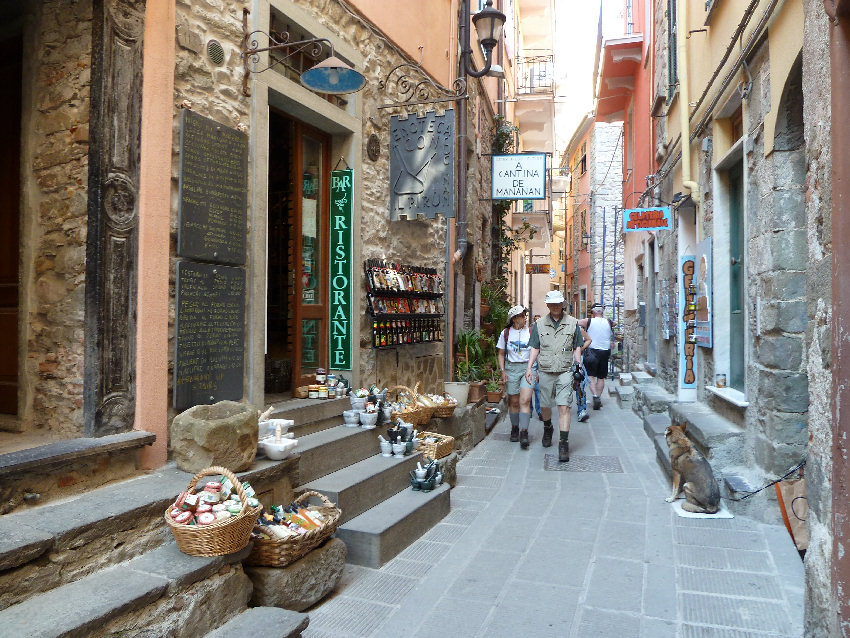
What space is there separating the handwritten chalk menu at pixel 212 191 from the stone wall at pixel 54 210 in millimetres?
570

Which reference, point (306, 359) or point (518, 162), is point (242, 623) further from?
point (518, 162)

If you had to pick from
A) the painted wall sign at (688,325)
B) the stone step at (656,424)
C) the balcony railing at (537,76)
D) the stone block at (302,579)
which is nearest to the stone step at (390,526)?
the stone block at (302,579)

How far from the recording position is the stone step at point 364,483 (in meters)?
4.17

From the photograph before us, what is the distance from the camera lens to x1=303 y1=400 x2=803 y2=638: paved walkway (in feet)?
10.7

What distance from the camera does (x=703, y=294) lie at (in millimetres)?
7078

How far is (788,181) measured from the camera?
461 cm

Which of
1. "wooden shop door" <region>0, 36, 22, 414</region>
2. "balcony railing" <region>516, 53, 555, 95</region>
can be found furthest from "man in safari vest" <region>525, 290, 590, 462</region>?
"balcony railing" <region>516, 53, 555, 95</region>

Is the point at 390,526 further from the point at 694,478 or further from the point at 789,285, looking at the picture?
the point at 789,285

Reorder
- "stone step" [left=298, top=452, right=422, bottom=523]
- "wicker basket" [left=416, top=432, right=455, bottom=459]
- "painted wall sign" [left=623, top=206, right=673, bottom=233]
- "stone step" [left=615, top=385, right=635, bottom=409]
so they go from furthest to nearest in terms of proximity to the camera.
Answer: "stone step" [left=615, top=385, right=635, bottom=409]
"painted wall sign" [left=623, top=206, right=673, bottom=233]
"wicker basket" [left=416, top=432, right=455, bottom=459]
"stone step" [left=298, top=452, right=422, bottom=523]

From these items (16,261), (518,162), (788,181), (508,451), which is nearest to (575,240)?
(518,162)

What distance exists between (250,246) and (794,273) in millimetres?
3839

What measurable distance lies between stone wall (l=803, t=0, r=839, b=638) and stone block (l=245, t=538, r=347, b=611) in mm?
2356

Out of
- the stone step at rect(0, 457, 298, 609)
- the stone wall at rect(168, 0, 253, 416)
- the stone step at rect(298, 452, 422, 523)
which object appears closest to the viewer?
the stone step at rect(0, 457, 298, 609)

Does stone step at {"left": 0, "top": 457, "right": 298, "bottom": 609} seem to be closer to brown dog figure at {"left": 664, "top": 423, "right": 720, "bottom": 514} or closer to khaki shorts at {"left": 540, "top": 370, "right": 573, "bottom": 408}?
brown dog figure at {"left": 664, "top": 423, "right": 720, "bottom": 514}
